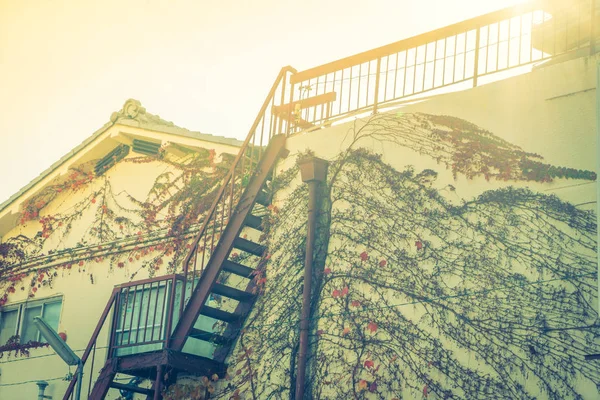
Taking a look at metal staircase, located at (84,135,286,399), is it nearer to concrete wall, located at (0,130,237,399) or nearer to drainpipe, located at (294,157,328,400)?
drainpipe, located at (294,157,328,400)

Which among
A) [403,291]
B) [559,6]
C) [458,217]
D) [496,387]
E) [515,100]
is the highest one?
[559,6]

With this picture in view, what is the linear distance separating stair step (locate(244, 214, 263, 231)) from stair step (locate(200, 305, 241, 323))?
115 cm

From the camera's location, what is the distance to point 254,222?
39.7 feet

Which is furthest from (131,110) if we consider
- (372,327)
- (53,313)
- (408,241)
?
(372,327)

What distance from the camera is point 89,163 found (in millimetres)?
15742

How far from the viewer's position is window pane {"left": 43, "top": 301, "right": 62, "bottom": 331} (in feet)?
49.7

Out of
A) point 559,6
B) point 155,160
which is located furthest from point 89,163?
point 559,6

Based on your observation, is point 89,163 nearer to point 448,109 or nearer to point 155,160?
point 155,160

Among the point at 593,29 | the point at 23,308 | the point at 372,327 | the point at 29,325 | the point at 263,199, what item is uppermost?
the point at 593,29

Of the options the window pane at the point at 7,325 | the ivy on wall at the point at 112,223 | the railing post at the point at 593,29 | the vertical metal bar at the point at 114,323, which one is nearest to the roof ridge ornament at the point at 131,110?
the ivy on wall at the point at 112,223

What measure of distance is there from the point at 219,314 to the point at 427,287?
2.94 metres

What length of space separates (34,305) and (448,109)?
833 centimetres

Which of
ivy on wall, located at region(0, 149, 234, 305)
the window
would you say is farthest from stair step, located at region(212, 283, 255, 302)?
the window

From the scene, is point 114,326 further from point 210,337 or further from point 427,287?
point 427,287
